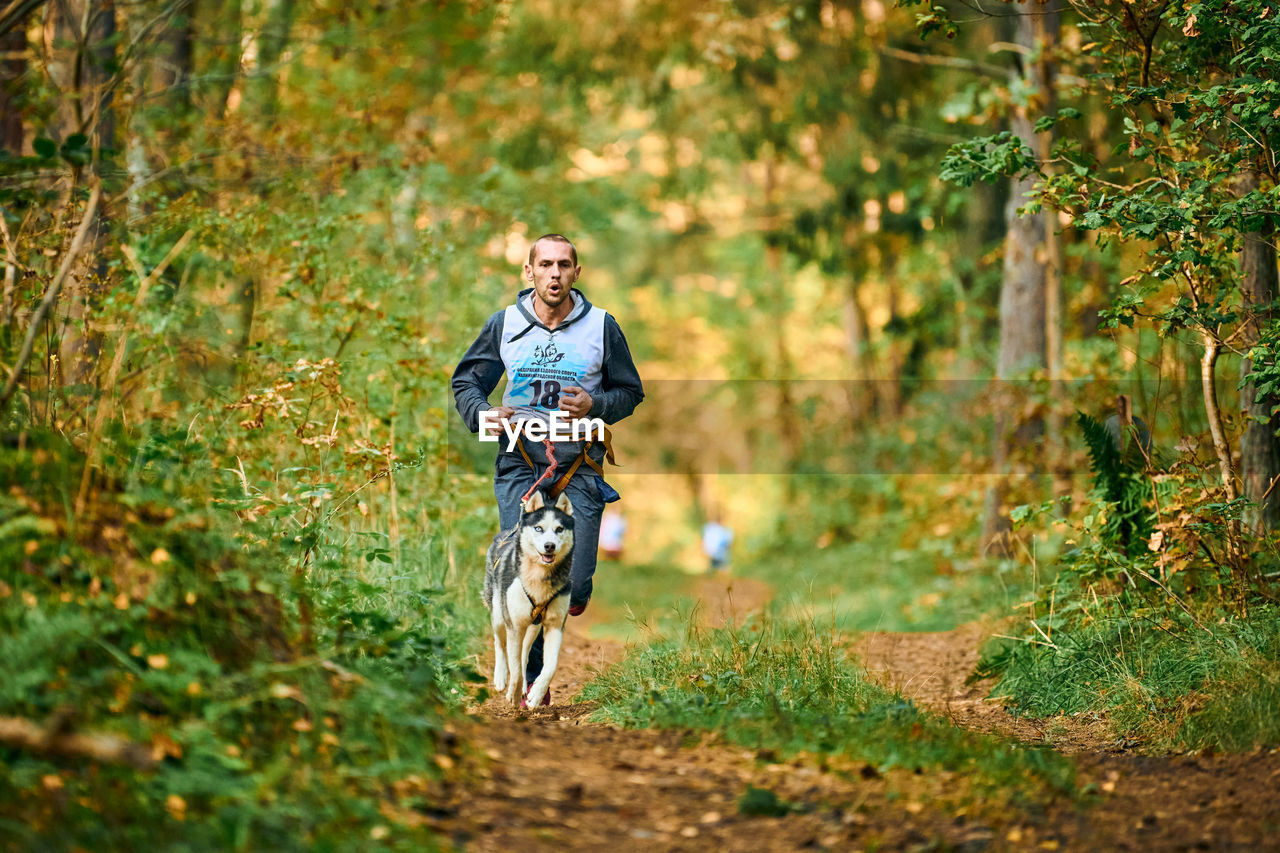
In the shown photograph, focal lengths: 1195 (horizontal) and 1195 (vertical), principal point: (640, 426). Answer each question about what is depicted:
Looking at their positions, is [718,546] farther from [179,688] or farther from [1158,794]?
[179,688]

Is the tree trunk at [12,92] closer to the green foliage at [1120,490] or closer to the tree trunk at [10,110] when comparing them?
the tree trunk at [10,110]

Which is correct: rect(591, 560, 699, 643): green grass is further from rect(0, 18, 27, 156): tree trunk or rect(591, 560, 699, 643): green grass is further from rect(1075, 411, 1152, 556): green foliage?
rect(0, 18, 27, 156): tree trunk

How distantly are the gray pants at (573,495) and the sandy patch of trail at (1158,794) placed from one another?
5.42ft

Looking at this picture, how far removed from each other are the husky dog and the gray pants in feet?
0.37

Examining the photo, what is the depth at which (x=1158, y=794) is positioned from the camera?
4.47 meters

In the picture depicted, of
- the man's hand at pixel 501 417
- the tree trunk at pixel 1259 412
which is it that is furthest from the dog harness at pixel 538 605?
the tree trunk at pixel 1259 412

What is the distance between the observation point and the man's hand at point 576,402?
576 centimetres

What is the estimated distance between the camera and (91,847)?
2.95 metres

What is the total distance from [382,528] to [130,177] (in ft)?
8.93

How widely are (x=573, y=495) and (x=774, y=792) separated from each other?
227cm

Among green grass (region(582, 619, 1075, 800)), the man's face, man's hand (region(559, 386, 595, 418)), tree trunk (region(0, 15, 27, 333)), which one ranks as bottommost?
green grass (region(582, 619, 1075, 800))

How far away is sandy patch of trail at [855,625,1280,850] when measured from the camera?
399cm

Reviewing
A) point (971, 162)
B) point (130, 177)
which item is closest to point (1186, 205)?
point (971, 162)

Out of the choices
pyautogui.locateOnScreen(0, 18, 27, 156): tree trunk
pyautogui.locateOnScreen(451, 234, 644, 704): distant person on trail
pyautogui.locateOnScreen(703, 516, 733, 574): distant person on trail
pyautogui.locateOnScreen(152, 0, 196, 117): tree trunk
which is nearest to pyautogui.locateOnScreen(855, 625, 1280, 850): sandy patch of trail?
pyautogui.locateOnScreen(451, 234, 644, 704): distant person on trail
